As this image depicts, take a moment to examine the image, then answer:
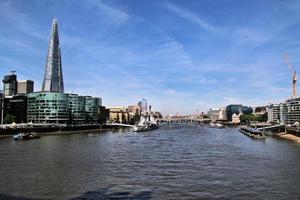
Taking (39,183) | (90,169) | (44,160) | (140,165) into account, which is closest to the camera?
(39,183)

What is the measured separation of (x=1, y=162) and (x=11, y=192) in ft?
71.5

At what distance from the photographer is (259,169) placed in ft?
155

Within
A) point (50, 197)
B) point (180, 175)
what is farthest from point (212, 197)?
point (50, 197)

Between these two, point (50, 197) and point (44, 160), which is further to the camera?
point (44, 160)

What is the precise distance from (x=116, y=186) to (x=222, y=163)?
22.0m

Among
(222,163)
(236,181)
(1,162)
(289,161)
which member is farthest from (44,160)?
(289,161)

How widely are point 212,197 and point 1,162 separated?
33.8 metres

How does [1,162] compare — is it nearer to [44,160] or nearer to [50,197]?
[44,160]

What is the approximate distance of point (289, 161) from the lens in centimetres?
5666

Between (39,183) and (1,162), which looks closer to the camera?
(39,183)

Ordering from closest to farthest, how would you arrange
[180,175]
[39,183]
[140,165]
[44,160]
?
1. [39,183]
2. [180,175]
3. [140,165]
4. [44,160]

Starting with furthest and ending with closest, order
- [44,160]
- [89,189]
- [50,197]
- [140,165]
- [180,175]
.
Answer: [44,160] → [140,165] → [180,175] → [89,189] → [50,197]

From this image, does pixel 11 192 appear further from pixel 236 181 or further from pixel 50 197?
pixel 236 181

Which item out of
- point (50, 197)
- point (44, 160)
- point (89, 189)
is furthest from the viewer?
point (44, 160)
